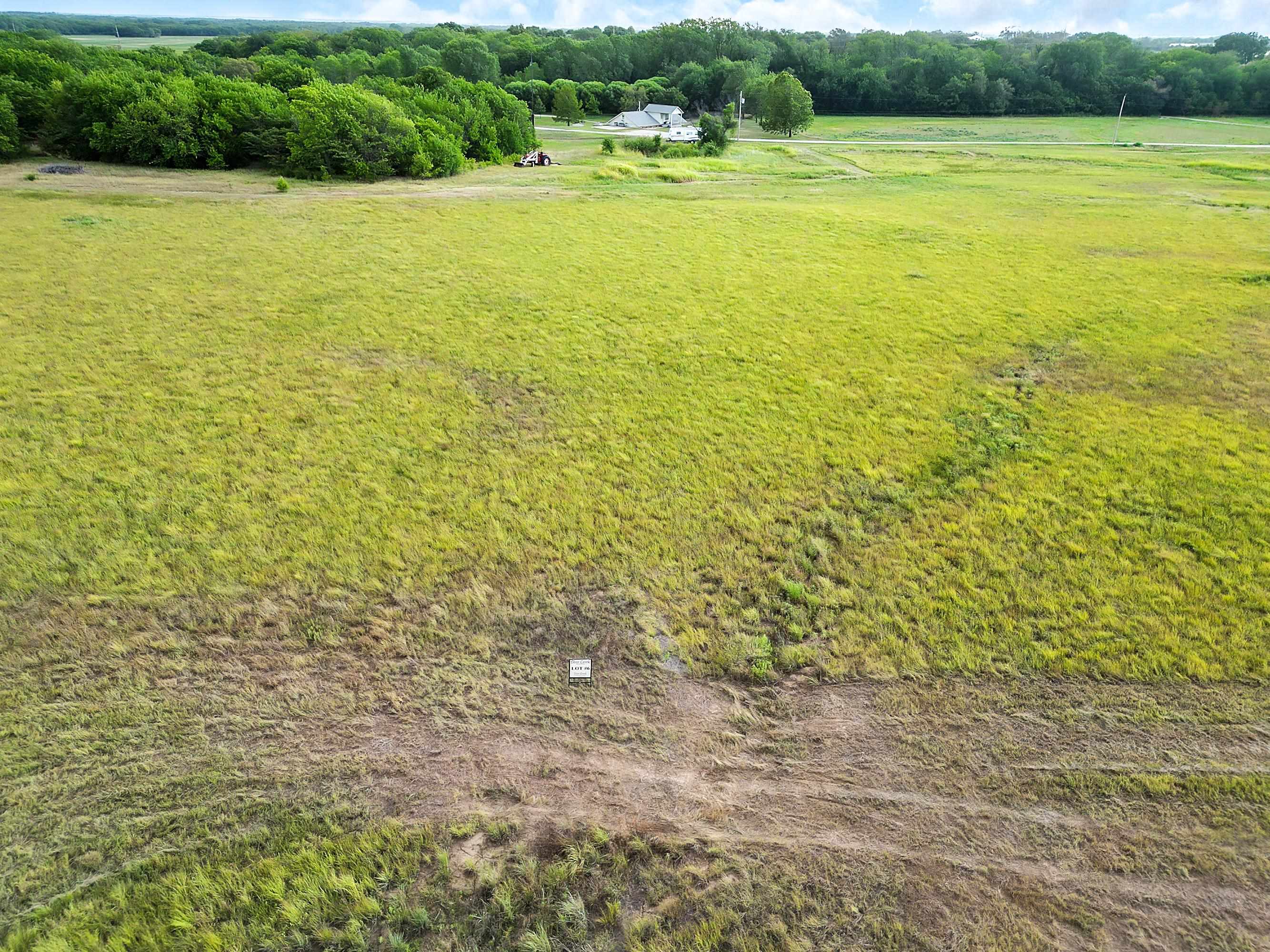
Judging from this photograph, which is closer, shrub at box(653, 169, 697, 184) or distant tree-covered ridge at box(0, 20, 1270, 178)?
distant tree-covered ridge at box(0, 20, 1270, 178)

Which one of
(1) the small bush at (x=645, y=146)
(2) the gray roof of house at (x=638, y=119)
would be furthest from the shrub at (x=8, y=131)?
(2) the gray roof of house at (x=638, y=119)

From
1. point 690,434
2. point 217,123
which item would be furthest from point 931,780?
point 217,123

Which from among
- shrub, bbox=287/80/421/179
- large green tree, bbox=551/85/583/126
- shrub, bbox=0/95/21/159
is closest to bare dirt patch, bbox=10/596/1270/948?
shrub, bbox=287/80/421/179

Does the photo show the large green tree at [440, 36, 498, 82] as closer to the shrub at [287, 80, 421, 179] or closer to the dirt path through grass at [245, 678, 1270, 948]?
the shrub at [287, 80, 421, 179]

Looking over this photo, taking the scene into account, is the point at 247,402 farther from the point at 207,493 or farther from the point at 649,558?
the point at 649,558

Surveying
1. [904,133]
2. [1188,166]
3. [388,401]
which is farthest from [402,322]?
[904,133]

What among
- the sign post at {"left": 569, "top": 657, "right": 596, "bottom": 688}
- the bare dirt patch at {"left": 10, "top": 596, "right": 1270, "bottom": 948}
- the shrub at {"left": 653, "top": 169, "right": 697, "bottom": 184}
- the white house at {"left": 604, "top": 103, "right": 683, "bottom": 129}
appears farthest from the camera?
the white house at {"left": 604, "top": 103, "right": 683, "bottom": 129}
